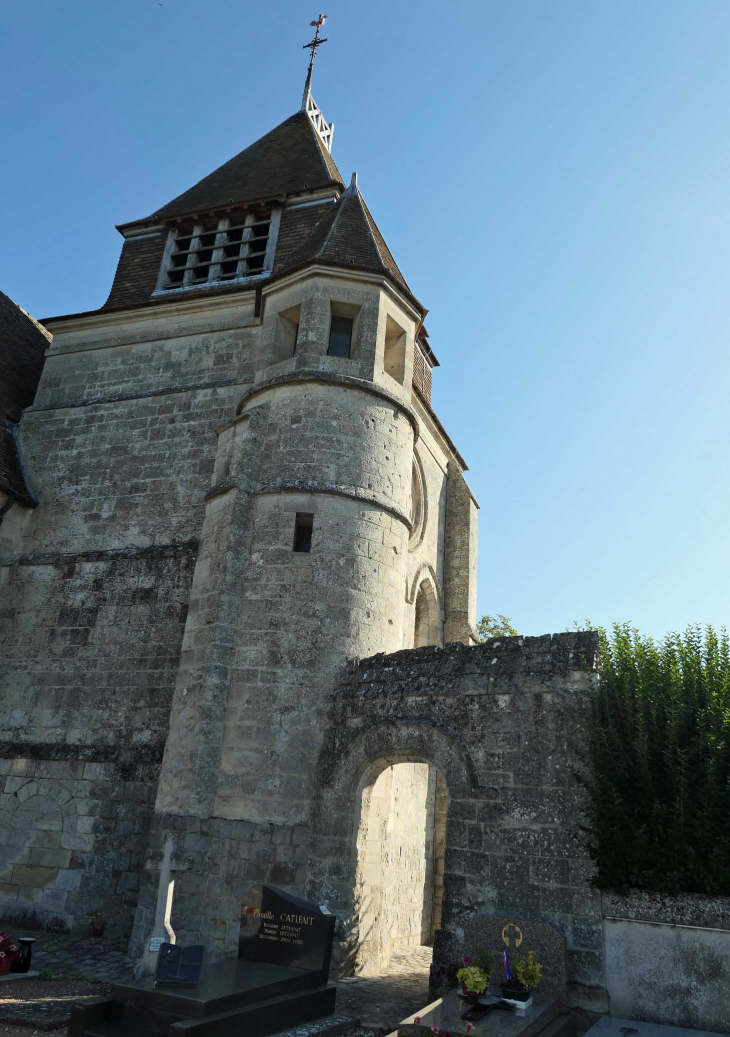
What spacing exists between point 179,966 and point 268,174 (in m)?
14.0

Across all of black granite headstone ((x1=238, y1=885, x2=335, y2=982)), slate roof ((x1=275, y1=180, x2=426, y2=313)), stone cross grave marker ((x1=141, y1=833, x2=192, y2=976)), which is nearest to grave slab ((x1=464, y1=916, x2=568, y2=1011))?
black granite headstone ((x1=238, y1=885, x2=335, y2=982))

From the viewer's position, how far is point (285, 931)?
6.23 meters

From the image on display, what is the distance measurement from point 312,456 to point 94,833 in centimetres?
527

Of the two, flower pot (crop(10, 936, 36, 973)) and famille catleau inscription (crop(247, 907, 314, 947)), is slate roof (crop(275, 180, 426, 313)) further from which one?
flower pot (crop(10, 936, 36, 973))

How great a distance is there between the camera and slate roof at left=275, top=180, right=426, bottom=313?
424 inches

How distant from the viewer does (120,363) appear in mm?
12812

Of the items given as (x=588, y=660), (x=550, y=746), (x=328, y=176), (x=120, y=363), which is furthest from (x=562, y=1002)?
(x=328, y=176)

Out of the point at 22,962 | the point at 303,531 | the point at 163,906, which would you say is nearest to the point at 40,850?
the point at 22,962

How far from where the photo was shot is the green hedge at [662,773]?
5871mm

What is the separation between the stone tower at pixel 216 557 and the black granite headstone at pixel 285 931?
42.1 inches

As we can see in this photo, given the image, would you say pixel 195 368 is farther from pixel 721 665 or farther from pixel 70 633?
pixel 721 665

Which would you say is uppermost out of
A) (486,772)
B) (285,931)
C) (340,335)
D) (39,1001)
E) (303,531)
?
(340,335)

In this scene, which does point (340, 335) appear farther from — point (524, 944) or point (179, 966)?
point (179, 966)

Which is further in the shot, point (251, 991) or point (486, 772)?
point (486, 772)
